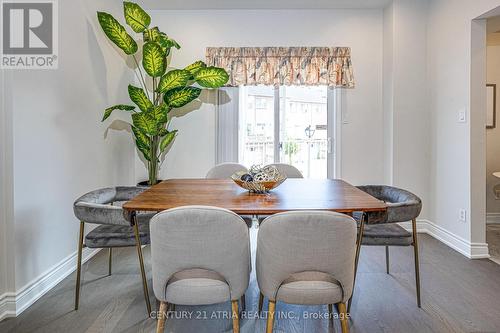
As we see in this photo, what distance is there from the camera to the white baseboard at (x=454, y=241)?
2.98 metres

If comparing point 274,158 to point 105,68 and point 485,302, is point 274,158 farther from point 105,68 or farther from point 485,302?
point 485,302

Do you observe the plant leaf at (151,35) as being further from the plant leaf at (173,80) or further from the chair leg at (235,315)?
the chair leg at (235,315)

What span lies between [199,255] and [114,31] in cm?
255

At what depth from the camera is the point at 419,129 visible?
3701mm

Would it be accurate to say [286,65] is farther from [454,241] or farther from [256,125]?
[454,241]

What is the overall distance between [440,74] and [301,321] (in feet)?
9.86

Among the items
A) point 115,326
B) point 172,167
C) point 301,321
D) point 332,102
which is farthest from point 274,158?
point 115,326

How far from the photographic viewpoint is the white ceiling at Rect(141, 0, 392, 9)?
147 inches

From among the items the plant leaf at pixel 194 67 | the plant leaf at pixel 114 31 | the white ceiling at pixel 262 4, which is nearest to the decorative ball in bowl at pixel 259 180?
the plant leaf at pixel 194 67

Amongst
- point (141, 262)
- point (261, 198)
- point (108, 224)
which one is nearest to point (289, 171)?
point (261, 198)

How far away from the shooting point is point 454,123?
322cm

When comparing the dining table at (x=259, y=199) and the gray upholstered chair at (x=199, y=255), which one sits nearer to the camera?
the gray upholstered chair at (x=199, y=255)

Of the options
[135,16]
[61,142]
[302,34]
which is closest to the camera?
[61,142]

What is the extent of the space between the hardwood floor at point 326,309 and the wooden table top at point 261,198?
2.43 feet
